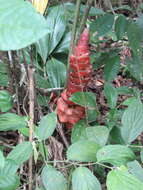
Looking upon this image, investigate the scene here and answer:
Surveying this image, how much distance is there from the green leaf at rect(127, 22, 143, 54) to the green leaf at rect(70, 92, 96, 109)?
0.84ft

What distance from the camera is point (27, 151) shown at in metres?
0.85

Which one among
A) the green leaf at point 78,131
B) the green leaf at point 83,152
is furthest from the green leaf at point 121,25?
the green leaf at point 83,152

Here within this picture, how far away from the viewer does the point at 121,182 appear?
69cm

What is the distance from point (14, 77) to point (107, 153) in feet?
1.83

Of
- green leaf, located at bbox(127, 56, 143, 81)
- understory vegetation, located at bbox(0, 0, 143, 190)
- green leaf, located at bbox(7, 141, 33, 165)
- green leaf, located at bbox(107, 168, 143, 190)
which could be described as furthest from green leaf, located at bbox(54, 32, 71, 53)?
green leaf, located at bbox(107, 168, 143, 190)

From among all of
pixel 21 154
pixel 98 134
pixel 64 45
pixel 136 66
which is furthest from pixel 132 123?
pixel 64 45

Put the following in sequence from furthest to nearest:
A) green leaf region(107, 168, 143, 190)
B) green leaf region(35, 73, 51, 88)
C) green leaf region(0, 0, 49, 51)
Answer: green leaf region(35, 73, 51, 88)
green leaf region(107, 168, 143, 190)
green leaf region(0, 0, 49, 51)

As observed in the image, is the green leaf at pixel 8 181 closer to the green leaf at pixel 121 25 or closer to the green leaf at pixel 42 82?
the green leaf at pixel 42 82

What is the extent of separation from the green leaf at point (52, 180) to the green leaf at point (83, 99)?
0.33 m

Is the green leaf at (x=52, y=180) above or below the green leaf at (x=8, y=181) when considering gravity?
below

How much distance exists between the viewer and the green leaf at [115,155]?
76cm

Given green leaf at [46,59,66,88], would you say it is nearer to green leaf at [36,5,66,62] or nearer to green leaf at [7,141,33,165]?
green leaf at [36,5,66,62]

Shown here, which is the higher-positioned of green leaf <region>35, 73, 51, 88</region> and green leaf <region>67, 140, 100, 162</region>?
green leaf <region>35, 73, 51, 88</region>

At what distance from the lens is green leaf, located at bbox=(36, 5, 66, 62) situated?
1.45 m
